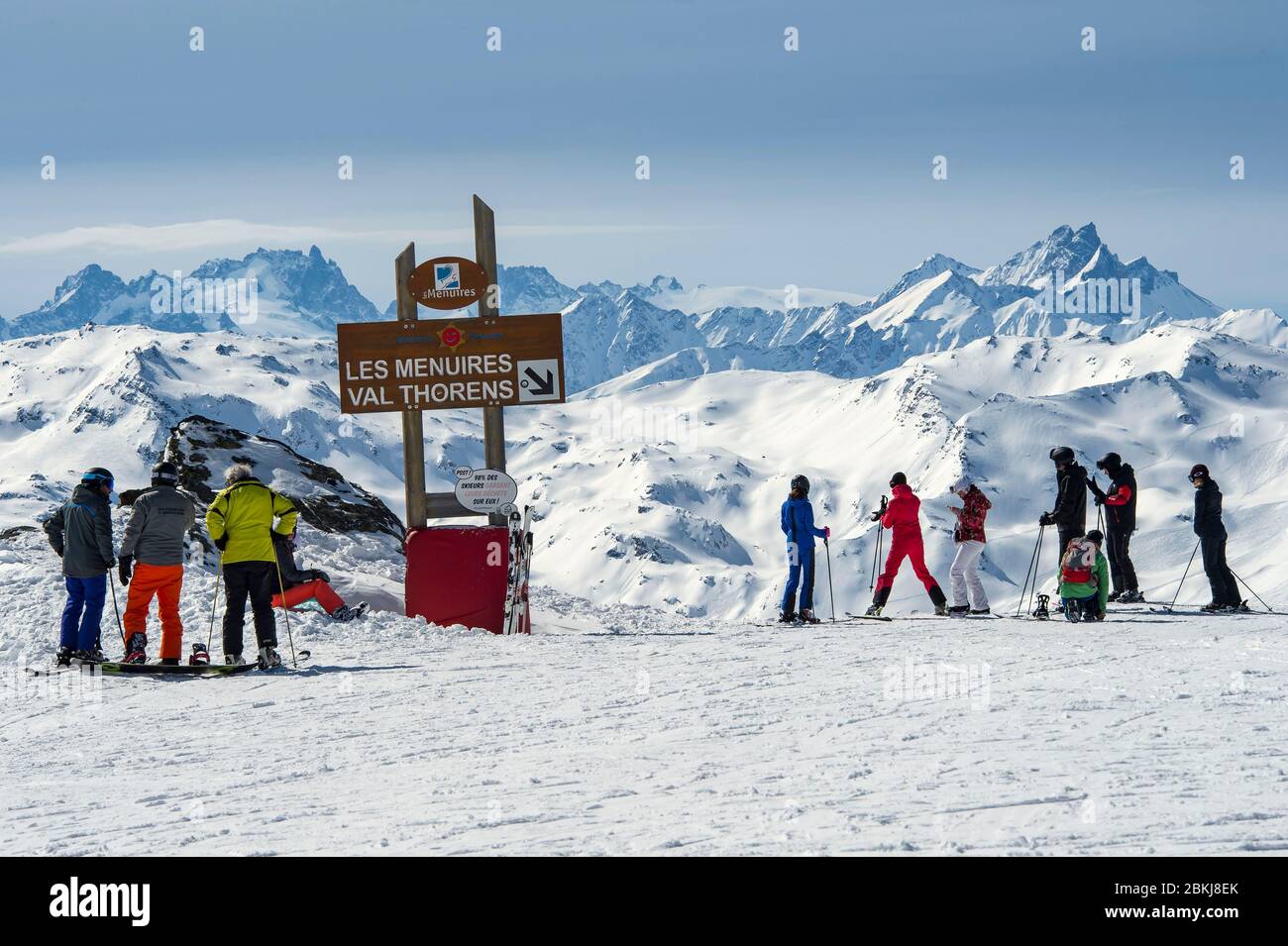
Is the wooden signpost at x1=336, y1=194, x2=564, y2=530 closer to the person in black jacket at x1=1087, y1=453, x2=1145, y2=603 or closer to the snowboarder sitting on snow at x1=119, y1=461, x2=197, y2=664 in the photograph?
the snowboarder sitting on snow at x1=119, y1=461, x2=197, y2=664

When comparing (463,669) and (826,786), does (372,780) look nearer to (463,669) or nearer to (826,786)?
(826,786)

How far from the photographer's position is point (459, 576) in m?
15.7

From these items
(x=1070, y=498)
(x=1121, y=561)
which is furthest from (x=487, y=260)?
(x=1121, y=561)

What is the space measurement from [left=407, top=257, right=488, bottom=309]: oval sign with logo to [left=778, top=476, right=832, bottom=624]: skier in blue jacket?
4978mm

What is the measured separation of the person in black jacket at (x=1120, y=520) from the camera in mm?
16750

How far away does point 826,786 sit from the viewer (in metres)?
6.73

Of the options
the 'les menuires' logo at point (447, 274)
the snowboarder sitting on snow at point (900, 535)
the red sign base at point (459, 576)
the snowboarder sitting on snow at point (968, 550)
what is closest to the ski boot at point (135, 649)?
A: the red sign base at point (459, 576)

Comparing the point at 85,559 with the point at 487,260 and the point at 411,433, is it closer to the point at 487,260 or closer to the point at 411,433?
the point at 411,433

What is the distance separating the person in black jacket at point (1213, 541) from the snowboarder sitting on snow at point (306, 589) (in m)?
10.8

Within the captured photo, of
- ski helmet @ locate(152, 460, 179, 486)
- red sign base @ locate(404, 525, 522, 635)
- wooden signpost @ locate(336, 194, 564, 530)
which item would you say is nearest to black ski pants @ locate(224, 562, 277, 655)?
ski helmet @ locate(152, 460, 179, 486)

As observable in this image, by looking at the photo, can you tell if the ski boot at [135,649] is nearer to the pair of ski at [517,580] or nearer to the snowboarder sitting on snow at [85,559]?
the snowboarder sitting on snow at [85,559]

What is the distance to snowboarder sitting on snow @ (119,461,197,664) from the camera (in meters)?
12.0

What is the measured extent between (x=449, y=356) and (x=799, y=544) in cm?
527
